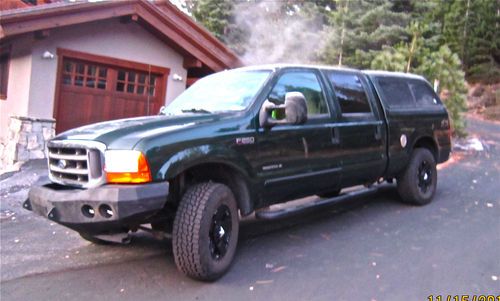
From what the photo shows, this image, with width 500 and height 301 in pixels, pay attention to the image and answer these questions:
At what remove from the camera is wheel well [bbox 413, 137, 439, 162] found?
6.98 meters

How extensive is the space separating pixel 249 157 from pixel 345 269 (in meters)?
1.35

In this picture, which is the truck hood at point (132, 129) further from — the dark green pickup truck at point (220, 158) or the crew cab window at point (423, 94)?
the crew cab window at point (423, 94)

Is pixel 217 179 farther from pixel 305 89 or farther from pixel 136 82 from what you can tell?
pixel 136 82

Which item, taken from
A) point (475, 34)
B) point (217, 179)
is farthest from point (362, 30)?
point (475, 34)

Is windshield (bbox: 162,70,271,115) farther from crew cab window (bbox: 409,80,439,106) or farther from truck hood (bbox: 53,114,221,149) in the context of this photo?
crew cab window (bbox: 409,80,439,106)

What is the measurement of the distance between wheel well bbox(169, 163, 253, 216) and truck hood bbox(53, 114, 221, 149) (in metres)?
0.41

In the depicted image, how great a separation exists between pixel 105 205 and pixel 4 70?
9.31m

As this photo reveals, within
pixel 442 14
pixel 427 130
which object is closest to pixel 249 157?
pixel 427 130

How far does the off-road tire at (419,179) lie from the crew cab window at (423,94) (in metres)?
0.75

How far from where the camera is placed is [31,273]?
4363 mm

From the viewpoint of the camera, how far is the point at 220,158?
4105 millimetres

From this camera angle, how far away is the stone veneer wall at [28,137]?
31.1 ft

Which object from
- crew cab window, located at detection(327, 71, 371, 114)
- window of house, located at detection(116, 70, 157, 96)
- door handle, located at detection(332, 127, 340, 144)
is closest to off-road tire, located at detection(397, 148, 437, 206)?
crew cab window, located at detection(327, 71, 371, 114)

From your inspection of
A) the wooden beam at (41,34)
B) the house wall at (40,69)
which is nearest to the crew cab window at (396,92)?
the wooden beam at (41,34)
